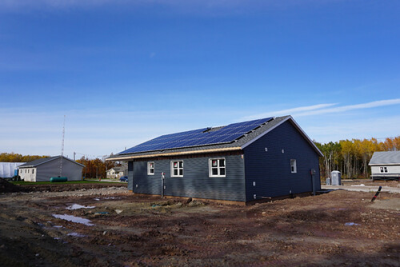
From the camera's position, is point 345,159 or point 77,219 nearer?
point 77,219

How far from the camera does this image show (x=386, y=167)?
46.9 m

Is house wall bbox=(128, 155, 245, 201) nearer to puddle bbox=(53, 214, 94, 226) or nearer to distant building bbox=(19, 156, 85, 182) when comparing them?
puddle bbox=(53, 214, 94, 226)

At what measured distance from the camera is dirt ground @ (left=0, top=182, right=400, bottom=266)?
6.03 metres

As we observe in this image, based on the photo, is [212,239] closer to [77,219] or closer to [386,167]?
[77,219]

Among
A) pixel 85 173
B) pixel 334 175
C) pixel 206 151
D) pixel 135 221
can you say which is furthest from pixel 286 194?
pixel 85 173

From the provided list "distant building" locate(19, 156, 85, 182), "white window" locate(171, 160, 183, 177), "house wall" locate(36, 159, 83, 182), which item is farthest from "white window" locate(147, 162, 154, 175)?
"house wall" locate(36, 159, 83, 182)

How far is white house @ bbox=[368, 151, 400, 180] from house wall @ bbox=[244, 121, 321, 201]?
32107mm

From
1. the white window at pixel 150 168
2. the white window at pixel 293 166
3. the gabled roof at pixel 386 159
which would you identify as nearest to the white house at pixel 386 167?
the gabled roof at pixel 386 159

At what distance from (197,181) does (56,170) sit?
47.8 meters

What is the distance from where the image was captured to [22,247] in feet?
19.7

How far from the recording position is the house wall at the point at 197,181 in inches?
625

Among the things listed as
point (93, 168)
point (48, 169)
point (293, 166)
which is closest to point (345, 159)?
point (293, 166)

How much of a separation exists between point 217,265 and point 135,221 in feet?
20.4

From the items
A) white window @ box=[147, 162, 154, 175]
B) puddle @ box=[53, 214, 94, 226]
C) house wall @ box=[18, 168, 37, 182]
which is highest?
white window @ box=[147, 162, 154, 175]
